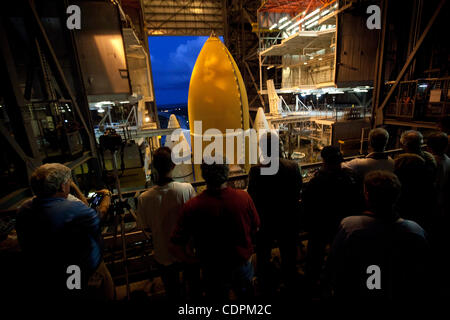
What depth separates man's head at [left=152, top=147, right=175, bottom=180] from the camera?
7.32ft

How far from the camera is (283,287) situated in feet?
9.98

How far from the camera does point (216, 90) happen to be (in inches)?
222

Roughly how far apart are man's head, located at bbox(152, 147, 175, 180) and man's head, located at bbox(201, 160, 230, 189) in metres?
A: 0.51

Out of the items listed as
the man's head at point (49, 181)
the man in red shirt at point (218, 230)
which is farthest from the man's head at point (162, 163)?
the man's head at point (49, 181)

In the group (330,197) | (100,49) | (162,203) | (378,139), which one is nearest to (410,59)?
(378,139)

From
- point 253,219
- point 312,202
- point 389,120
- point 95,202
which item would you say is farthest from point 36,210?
point 389,120

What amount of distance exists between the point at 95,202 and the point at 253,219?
1.97 m

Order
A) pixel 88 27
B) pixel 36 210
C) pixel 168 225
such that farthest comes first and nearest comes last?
pixel 88 27 → pixel 168 225 → pixel 36 210

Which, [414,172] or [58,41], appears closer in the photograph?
[414,172]

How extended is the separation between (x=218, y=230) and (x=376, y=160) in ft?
7.60

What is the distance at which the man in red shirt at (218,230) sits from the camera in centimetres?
194

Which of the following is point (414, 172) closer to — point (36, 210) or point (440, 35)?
point (36, 210)
